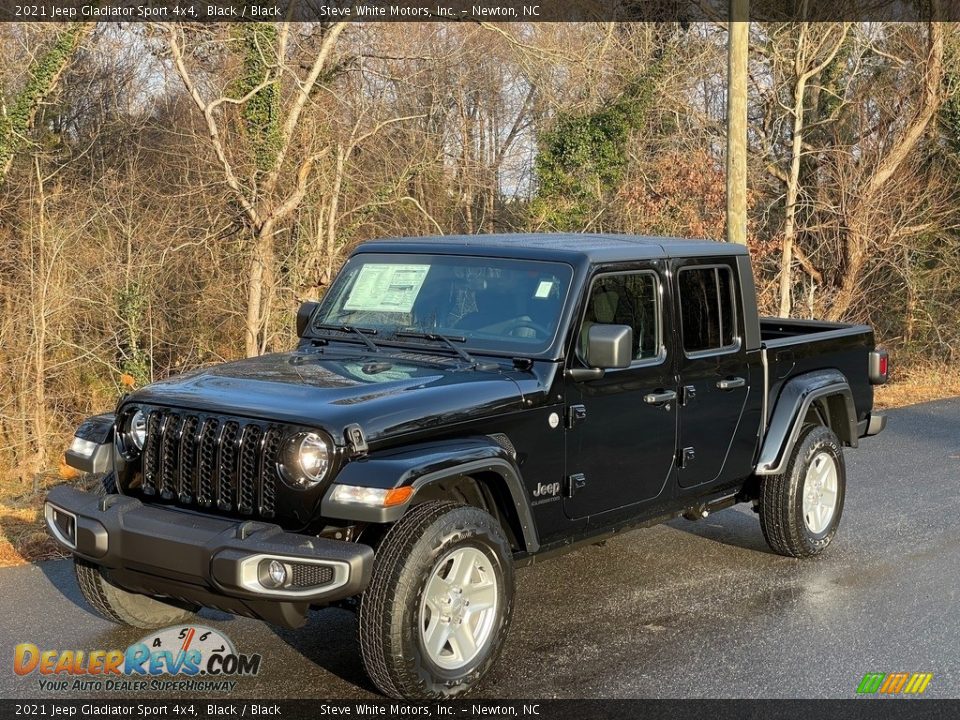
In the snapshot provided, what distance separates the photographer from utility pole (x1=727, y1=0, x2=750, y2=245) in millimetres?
13664

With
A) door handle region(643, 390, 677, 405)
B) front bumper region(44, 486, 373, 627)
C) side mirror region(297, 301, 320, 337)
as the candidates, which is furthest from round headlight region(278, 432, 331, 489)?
door handle region(643, 390, 677, 405)

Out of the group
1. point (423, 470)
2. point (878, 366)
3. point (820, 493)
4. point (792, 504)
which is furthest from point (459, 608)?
point (878, 366)

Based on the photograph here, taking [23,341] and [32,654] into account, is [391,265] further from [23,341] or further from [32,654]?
[23,341]

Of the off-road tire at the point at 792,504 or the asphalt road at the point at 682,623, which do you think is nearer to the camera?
the asphalt road at the point at 682,623

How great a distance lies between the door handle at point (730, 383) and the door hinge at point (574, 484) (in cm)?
131

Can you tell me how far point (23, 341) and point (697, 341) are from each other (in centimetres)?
1244

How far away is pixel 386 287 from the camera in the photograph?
20.9ft

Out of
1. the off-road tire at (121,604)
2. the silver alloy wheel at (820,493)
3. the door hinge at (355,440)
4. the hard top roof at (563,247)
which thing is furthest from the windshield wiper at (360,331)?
the silver alloy wheel at (820,493)

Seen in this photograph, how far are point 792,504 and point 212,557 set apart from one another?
154 inches

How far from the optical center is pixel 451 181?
21.6 meters

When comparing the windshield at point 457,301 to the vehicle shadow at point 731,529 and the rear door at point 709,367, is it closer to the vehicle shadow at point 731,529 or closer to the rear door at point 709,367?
the rear door at point 709,367

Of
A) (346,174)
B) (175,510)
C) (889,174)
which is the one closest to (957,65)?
(889,174)

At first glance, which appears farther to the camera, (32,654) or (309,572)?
(32,654)

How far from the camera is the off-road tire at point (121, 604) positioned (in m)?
5.51
